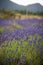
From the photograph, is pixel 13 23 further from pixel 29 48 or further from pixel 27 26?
pixel 29 48

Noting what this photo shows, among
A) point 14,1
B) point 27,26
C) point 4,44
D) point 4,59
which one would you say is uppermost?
point 14,1

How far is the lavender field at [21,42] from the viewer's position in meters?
1.97

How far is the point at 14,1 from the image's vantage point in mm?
2129

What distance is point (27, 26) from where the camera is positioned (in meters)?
2.12

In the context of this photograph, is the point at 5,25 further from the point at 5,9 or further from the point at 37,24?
the point at 37,24

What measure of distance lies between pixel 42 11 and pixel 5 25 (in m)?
0.60

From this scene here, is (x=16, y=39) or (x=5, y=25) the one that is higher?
(x=5, y=25)

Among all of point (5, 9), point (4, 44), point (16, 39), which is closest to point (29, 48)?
point (16, 39)

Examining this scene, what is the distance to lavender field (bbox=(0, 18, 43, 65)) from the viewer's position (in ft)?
6.47

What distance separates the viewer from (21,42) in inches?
80.5

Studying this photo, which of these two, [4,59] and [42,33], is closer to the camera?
[4,59]

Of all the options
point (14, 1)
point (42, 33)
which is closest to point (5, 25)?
point (14, 1)

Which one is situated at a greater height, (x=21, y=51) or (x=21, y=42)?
(x=21, y=42)

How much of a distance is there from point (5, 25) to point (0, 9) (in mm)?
242
